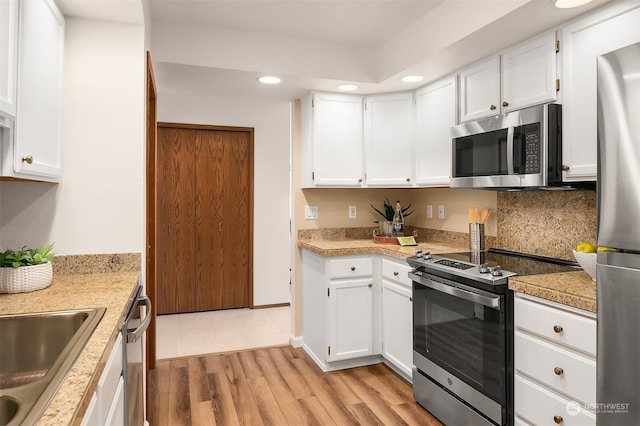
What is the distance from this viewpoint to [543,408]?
174 cm

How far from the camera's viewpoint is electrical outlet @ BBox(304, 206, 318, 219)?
353 centimetres

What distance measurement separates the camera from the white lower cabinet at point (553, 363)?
5.13ft

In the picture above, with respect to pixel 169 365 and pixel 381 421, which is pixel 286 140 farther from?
pixel 381 421

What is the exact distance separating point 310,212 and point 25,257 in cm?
215

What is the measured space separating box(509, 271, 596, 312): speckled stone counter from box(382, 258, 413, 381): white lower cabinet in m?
0.91

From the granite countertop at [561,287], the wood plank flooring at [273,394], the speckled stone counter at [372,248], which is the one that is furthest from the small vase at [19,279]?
the granite countertop at [561,287]

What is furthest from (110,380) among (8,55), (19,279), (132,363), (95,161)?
(95,161)

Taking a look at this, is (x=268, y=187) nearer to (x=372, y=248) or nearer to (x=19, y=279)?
(x=372, y=248)

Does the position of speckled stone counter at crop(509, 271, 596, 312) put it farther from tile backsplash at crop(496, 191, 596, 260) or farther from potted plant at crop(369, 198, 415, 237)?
potted plant at crop(369, 198, 415, 237)

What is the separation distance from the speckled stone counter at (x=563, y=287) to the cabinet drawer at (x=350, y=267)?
124 centimetres

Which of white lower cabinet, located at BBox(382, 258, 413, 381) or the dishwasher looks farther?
white lower cabinet, located at BBox(382, 258, 413, 381)

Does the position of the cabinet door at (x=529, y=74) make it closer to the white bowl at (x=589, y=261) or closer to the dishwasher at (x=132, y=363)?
the white bowl at (x=589, y=261)

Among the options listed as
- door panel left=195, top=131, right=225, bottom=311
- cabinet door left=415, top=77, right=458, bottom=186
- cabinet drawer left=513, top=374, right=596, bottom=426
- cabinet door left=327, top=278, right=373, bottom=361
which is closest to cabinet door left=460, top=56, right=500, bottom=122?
cabinet door left=415, top=77, right=458, bottom=186

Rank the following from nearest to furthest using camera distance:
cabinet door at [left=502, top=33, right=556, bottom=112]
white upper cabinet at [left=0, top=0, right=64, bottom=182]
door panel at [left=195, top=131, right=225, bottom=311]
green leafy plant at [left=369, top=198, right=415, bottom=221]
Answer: white upper cabinet at [left=0, top=0, right=64, bottom=182] → cabinet door at [left=502, top=33, right=556, bottom=112] → green leafy plant at [left=369, top=198, right=415, bottom=221] → door panel at [left=195, top=131, right=225, bottom=311]
